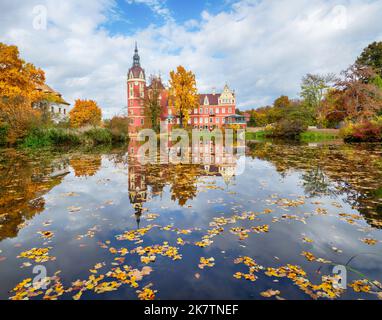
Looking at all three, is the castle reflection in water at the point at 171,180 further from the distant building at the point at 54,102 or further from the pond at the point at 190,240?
the distant building at the point at 54,102

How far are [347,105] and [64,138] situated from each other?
40.4 m

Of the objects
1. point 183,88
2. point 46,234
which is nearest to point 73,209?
point 46,234

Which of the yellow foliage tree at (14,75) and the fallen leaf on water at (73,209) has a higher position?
the yellow foliage tree at (14,75)

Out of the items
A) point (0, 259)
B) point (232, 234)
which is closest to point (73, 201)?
point (0, 259)

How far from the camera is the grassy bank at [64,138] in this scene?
24.2m

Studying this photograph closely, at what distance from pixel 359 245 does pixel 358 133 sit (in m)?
32.2

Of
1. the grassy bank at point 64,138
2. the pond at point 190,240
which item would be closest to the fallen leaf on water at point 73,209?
the pond at point 190,240

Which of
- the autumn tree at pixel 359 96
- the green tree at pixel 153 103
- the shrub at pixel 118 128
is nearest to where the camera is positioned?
the shrub at pixel 118 128

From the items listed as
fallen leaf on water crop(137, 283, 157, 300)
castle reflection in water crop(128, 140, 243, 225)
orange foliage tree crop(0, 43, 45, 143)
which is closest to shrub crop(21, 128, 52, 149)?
orange foliage tree crop(0, 43, 45, 143)

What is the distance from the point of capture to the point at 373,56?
159 ft

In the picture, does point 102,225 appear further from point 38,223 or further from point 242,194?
point 242,194

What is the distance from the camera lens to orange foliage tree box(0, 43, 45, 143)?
23.4 metres

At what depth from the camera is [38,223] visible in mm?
5320

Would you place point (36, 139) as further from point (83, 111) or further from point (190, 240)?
point (83, 111)
